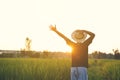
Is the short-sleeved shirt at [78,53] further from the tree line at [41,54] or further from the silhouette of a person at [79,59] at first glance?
the tree line at [41,54]

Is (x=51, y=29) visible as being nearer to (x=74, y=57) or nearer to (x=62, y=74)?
(x=74, y=57)

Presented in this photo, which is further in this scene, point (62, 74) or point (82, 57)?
point (62, 74)

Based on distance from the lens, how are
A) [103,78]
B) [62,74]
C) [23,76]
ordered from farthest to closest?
[103,78], [62,74], [23,76]

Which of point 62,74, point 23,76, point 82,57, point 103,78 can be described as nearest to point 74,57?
point 82,57

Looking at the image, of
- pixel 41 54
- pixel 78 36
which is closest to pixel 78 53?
pixel 78 36

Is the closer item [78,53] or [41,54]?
[78,53]

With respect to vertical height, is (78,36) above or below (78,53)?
above

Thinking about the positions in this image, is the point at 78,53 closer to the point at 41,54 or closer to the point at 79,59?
the point at 79,59

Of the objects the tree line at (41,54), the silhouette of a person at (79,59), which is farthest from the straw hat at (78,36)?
the tree line at (41,54)

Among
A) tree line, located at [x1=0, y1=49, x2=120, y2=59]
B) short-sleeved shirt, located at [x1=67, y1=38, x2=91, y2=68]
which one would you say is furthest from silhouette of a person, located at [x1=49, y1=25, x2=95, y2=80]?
tree line, located at [x1=0, y1=49, x2=120, y2=59]

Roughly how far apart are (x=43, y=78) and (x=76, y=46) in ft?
14.3

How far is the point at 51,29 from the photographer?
5.65 m

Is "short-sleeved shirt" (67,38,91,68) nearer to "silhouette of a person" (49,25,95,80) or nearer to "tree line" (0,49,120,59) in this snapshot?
"silhouette of a person" (49,25,95,80)

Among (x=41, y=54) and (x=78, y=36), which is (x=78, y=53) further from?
(x=41, y=54)
